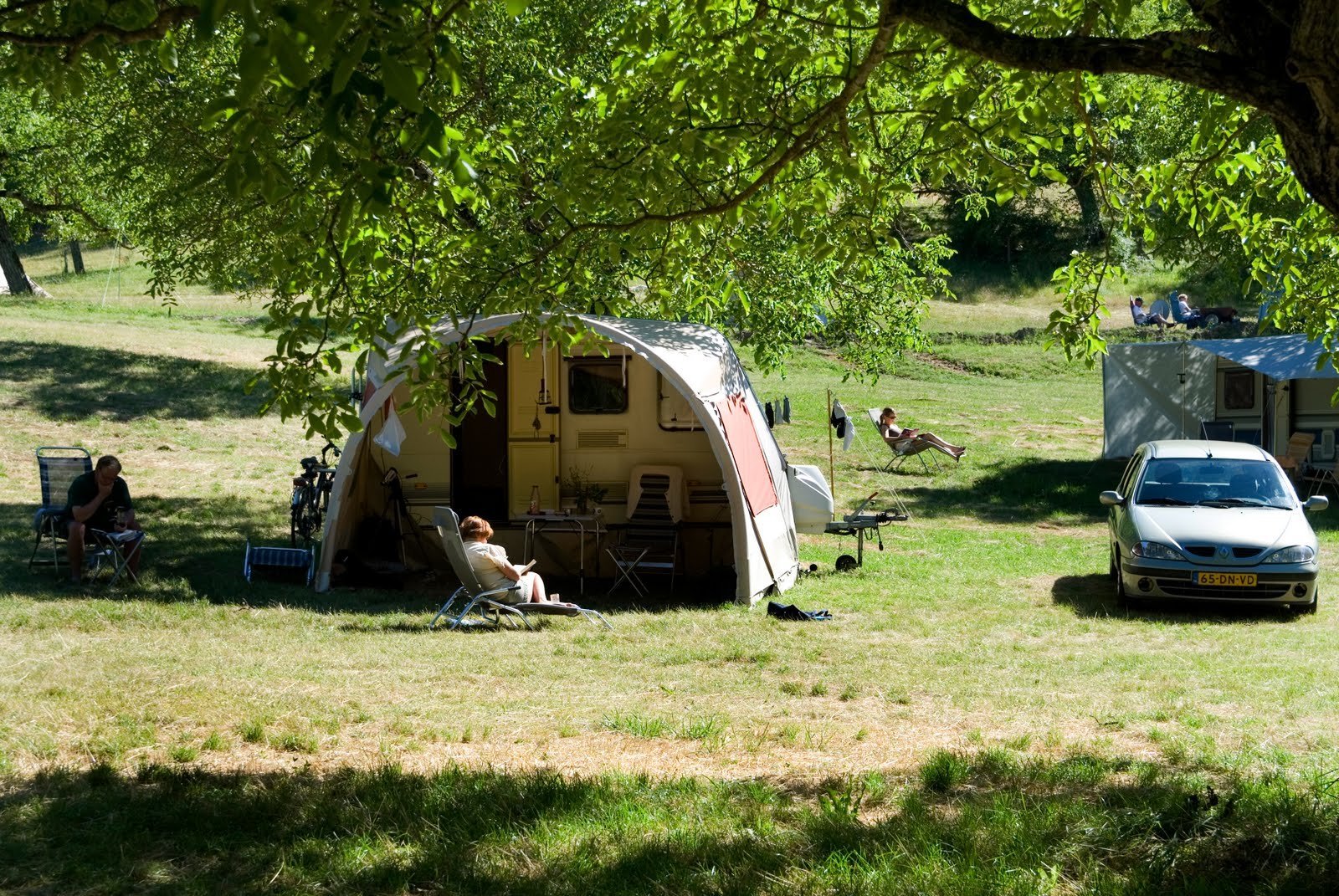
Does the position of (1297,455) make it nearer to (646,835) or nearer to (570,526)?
(570,526)

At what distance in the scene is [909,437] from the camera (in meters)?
21.8

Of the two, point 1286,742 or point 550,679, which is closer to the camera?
point 1286,742

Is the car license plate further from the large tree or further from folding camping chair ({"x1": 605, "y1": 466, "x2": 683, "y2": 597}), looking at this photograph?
folding camping chair ({"x1": 605, "y1": 466, "x2": 683, "y2": 597})

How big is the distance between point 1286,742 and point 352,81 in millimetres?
5805

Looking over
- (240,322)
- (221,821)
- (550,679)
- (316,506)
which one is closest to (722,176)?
(550,679)

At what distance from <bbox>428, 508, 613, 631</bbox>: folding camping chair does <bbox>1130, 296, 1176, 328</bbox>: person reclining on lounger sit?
31.8m

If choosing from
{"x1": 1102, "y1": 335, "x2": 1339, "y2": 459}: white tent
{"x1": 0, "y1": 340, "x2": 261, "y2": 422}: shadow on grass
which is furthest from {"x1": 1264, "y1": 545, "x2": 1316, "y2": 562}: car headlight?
{"x1": 0, "y1": 340, "x2": 261, "y2": 422}: shadow on grass

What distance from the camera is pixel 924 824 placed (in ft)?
16.1

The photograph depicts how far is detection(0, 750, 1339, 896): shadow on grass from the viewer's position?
14.4 feet

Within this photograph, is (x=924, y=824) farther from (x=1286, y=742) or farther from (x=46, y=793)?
(x=46, y=793)

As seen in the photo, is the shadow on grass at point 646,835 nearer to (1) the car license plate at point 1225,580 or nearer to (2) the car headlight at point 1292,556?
(1) the car license plate at point 1225,580

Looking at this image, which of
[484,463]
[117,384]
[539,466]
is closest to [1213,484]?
[539,466]

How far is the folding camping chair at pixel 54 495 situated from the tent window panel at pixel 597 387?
4483 millimetres

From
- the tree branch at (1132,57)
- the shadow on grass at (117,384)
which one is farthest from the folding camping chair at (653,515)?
the shadow on grass at (117,384)
